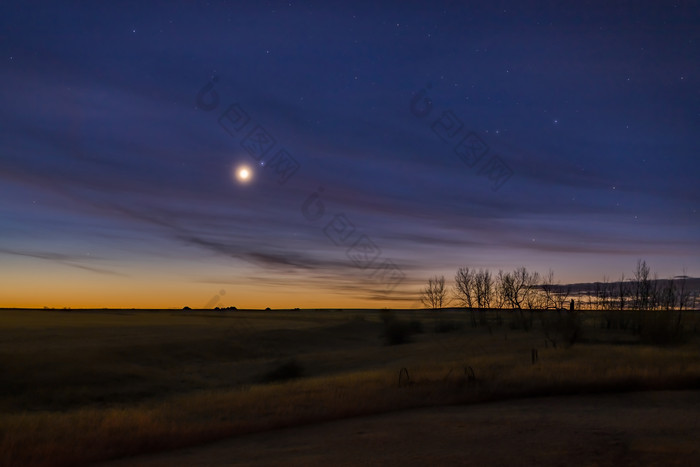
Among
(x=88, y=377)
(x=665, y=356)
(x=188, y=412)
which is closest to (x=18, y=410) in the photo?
(x=88, y=377)

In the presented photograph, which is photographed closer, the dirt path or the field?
the dirt path

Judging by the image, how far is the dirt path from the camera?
35.5 feet

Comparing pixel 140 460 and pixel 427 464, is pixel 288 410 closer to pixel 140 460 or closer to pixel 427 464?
pixel 140 460

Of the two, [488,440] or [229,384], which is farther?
[229,384]

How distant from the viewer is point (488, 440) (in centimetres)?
1240

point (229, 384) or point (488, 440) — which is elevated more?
point (488, 440)

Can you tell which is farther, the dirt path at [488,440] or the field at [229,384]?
the field at [229,384]

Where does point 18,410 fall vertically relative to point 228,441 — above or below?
below

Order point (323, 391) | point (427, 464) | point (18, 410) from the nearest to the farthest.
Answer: point (427, 464)
point (323, 391)
point (18, 410)

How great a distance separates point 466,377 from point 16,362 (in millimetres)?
27914

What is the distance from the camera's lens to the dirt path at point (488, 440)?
35.5 ft

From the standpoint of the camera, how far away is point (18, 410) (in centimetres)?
2516

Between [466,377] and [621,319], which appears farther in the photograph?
[621,319]

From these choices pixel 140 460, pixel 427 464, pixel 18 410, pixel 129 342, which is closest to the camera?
pixel 427 464
